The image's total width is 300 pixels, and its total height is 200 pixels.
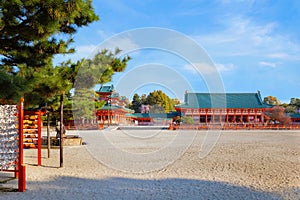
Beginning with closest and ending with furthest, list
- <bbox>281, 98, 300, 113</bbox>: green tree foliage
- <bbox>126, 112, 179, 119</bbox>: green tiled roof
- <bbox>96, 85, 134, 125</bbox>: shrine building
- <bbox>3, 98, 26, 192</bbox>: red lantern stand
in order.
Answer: <bbox>3, 98, 26, 192</bbox>: red lantern stand
<bbox>96, 85, 134, 125</bbox>: shrine building
<bbox>126, 112, 179, 119</bbox>: green tiled roof
<bbox>281, 98, 300, 113</bbox>: green tree foliage

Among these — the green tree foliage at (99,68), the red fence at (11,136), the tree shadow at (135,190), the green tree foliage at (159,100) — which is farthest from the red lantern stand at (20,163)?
the green tree foliage at (159,100)

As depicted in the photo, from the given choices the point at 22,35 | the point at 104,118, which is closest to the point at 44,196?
the point at 22,35

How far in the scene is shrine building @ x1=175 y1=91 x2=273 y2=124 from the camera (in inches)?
1288

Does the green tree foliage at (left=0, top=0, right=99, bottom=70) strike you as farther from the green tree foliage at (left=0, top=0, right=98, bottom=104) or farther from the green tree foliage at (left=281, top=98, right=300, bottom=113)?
the green tree foliage at (left=281, top=98, right=300, bottom=113)

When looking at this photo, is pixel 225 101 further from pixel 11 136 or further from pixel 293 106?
pixel 11 136

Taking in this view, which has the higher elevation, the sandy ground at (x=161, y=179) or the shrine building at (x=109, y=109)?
the shrine building at (x=109, y=109)

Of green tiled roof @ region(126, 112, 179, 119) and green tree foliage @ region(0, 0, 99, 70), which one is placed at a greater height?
green tree foliage @ region(0, 0, 99, 70)

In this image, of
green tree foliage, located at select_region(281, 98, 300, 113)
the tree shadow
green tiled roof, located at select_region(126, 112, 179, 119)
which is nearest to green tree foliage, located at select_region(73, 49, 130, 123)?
the tree shadow

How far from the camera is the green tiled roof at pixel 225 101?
1308 inches

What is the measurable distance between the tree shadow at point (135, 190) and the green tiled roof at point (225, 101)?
91.0ft

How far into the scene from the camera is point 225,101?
111 ft

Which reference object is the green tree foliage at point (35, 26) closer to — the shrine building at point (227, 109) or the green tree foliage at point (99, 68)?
the green tree foliage at point (99, 68)

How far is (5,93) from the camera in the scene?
158 inches

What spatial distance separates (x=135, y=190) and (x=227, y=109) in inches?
1169
